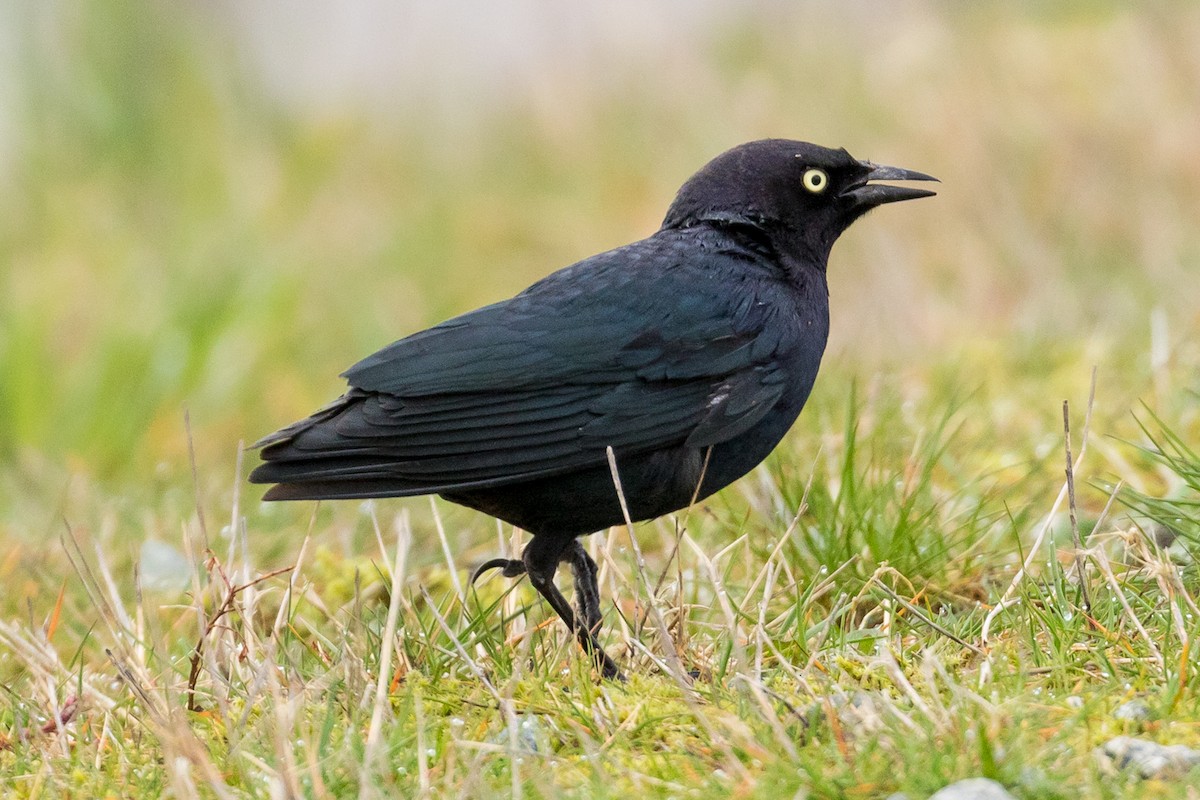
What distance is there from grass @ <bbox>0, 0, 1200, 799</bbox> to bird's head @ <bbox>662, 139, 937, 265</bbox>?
0.45m

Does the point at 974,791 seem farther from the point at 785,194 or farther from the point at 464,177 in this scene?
the point at 464,177

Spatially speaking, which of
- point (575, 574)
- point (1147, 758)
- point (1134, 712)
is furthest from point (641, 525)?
point (1147, 758)

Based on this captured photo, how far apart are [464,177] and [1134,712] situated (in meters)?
7.92

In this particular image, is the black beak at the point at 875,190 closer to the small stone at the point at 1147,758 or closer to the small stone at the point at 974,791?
the small stone at the point at 1147,758

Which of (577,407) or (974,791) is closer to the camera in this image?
(974,791)

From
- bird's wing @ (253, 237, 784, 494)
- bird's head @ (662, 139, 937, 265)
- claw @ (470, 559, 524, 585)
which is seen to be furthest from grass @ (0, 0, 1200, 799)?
bird's head @ (662, 139, 937, 265)

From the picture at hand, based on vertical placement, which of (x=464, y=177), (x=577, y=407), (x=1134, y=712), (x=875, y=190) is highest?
(x=464, y=177)

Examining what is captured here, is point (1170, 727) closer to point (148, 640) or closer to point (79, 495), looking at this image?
point (148, 640)

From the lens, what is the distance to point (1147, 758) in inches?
97.5

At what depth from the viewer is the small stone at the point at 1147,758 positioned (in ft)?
8.05

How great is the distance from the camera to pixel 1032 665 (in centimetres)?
298

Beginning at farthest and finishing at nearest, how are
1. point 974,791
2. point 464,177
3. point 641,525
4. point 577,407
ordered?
point 464,177 < point 641,525 < point 577,407 < point 974,791

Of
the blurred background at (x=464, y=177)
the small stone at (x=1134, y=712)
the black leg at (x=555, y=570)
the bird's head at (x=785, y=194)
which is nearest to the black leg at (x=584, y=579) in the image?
the black leg at (x=555, y=570)

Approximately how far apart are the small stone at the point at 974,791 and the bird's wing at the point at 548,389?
1.34 meters
